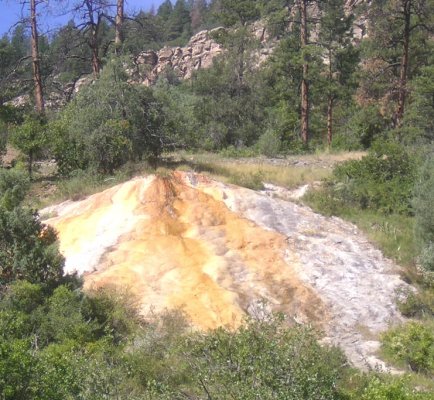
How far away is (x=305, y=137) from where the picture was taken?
23.2 metres

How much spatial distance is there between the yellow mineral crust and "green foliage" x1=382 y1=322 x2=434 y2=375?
4.36ft

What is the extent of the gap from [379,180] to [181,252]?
5.67m

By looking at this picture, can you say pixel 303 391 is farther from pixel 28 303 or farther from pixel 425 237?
pixel 425 237

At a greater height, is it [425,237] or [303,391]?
[303,391]

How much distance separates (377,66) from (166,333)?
2271 centimetres

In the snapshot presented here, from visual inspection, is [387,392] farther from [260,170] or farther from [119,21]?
[119,21]

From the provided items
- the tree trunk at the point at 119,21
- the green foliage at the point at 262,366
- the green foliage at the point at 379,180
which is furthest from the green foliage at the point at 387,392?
the tree trunk at the point at 119,21

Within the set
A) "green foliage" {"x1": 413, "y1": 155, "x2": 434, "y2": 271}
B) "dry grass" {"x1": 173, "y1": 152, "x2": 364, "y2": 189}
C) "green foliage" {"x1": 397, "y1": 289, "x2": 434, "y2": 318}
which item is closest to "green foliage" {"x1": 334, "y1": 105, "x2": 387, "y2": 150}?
"dry grass" {"x1": 173, "y1": 152, "x2": 364, "y2": 189}

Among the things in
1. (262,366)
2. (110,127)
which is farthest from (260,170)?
(262,366)

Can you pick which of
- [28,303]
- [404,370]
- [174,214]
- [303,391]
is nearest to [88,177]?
[174,214]

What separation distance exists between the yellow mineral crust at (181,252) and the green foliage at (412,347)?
133cm

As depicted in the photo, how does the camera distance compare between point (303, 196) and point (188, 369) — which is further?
point (303, 196)

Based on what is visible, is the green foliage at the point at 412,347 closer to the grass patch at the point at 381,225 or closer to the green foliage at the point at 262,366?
the green foliage at the point at 262,366

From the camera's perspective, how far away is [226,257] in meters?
12.0
